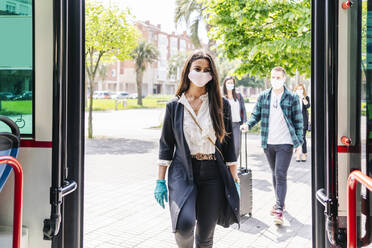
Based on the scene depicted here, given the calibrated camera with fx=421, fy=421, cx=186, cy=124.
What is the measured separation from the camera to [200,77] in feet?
11.7

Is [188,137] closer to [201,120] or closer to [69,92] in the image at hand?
[201,120]

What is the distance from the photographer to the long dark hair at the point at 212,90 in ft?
11.3

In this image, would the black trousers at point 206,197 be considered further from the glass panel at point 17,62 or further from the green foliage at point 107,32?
the green foliage at point 107,32

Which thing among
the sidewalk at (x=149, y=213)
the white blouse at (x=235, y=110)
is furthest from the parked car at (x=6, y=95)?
the white blouse at (x=235, y=110)

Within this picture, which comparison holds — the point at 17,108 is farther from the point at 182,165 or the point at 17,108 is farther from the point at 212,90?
the point at 212,90

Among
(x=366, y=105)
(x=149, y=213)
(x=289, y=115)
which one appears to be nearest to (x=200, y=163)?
(x=366, y=105)

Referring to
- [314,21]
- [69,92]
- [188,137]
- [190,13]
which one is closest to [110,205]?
[188,137]

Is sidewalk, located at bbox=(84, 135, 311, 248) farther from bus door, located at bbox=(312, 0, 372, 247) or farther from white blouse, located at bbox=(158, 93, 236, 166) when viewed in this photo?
bus door, located at bbox=(312, 0, 372, 247)

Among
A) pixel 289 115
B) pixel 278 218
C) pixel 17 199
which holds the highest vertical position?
pixel 289 115

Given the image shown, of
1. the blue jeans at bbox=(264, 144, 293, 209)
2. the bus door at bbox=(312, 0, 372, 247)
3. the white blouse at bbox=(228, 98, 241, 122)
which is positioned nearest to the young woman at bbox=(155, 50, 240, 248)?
the bus door at bbox=(312, 0, 372, 247)

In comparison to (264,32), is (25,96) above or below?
below

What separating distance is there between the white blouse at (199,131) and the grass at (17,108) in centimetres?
121

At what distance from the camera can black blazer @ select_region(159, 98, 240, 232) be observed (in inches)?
130

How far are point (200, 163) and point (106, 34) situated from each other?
13.2m
